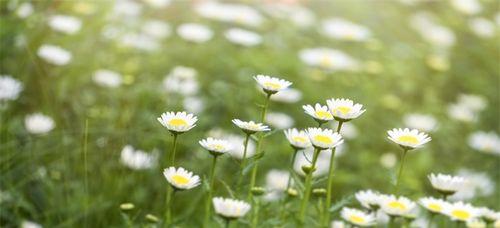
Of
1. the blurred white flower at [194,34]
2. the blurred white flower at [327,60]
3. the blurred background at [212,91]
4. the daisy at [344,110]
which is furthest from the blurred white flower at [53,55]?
the daisy at [344,110]

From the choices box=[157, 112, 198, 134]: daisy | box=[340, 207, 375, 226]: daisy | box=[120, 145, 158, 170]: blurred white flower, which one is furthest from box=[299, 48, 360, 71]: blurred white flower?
box=[157, 112, 198, 134]: daisy

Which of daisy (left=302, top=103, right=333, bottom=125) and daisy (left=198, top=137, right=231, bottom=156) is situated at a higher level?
daisy (left=302, top=103, right=333, bottom=125)

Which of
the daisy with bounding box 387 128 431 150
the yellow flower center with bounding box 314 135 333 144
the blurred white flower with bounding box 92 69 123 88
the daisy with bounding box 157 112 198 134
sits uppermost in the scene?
the blurred white flower with bounding box 92 69 123 88

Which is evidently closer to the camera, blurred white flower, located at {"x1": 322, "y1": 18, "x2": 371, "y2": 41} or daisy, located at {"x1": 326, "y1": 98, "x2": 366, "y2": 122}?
daisy, located at {"x1": 326, "y1": 98, "x2": 366, "y2": 122}

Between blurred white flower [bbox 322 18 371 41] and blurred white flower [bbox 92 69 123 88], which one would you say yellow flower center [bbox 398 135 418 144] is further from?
blurred white flower [bbox 322 18 371 41]

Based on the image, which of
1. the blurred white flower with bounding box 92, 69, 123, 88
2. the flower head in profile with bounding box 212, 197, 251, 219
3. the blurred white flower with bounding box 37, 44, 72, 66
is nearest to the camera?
the flower head in profile with bounding box 212, 197, 251, 219

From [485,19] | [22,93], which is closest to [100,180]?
[22,93]
